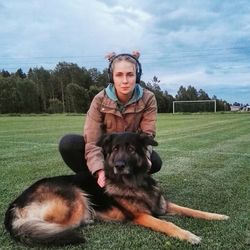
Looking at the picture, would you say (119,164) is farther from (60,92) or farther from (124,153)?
(60,92)

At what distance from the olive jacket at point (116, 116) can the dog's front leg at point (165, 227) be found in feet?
3.76

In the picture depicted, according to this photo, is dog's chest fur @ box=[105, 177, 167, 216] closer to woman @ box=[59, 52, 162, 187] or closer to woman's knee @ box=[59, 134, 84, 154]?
woman @ box=[59, 52, 162, 187]

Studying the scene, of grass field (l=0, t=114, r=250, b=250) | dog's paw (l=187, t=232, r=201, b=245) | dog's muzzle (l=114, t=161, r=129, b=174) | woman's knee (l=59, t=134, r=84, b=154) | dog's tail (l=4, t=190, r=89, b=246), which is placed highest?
woman's knee (l=59, t=134, r=84, b=154)

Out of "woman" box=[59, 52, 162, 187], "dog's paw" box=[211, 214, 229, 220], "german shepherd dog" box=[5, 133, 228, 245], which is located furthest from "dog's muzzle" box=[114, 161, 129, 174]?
"dog's paw" box=[211, 214, 229, 220]

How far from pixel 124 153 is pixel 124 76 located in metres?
1.08

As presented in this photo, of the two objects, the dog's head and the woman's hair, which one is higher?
the woman's hair

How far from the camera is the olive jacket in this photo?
581cm

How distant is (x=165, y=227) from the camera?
471 cm

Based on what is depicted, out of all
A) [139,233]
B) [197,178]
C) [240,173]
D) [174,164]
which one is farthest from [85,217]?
[174,164]

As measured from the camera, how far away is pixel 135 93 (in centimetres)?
591

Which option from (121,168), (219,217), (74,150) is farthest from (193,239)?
(74,150)

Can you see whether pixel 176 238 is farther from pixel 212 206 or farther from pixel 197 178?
pixel 197 178

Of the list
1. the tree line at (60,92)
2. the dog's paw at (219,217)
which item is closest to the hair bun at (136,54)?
the dog's paw at (219,217)

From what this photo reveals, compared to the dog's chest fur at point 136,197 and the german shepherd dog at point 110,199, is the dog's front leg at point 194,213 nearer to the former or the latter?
the german shepherd dog at point 110,199
